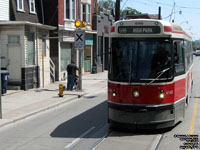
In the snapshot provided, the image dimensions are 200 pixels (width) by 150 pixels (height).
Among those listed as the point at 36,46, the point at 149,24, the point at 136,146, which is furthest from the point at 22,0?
the point at 136,146

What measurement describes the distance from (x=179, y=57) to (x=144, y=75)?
1680 mm

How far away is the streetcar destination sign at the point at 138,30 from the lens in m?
9.02

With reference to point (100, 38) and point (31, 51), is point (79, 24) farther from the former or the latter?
point (100, 38)

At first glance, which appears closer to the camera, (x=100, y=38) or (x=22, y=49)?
(x=22, y=49)

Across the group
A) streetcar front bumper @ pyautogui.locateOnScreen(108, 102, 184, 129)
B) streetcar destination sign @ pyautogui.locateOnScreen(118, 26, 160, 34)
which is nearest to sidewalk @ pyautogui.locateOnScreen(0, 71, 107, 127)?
streetcar front bumper @ pyautogui.locateOnScreen(108, 102, 184, 129)

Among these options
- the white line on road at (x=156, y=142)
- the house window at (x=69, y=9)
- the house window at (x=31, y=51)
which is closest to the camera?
the white line on road at (x=156, y=142)

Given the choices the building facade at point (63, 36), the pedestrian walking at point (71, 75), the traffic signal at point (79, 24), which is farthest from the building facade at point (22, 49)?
the building facade at point (63, 36)

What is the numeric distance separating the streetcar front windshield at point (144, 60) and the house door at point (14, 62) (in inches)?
444

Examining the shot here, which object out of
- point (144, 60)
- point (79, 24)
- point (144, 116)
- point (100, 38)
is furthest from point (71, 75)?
point (100, 38)

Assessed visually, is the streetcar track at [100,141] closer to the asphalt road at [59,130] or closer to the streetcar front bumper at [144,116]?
the asphalt road at [59,130]

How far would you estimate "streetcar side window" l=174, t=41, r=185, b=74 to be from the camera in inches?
371

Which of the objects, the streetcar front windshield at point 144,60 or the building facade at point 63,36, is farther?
the building facade at point 63,36

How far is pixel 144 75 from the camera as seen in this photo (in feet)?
29.3

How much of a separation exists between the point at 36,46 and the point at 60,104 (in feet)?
21.7
